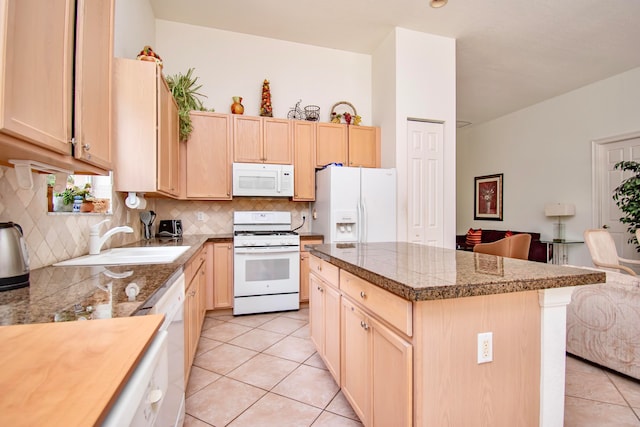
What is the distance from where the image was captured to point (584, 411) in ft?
5.82

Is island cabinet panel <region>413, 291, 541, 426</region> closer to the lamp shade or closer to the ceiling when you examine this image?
the ceiling

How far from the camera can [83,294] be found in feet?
3.43

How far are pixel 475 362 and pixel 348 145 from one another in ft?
10.6

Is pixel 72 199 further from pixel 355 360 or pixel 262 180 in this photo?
pixel 262 180

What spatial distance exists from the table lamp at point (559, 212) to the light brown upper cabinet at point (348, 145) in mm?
3207

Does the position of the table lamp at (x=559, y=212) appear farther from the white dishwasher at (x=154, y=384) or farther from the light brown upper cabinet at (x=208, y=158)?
the white dishwasher at (x=154, y=384)

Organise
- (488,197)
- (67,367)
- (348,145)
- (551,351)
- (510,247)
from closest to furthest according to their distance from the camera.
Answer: (67,367) < (551,351) < (510,247) < (348,145) < (488,197)

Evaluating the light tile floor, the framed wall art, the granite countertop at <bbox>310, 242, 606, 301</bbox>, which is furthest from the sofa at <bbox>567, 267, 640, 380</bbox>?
the framed wall art

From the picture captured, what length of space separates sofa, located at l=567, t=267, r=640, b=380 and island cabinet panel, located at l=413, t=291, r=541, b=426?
4.60ft

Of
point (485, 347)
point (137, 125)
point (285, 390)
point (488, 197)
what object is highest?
point (137, 125)

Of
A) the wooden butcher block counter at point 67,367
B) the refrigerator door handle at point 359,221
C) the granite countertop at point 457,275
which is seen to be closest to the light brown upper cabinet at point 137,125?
the granite countertop at point 457,275

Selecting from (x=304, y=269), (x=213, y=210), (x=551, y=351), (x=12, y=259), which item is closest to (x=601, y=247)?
(x=551, y=351)

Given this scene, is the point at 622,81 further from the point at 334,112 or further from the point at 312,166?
the point at 312,166

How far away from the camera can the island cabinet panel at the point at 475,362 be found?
108cm
